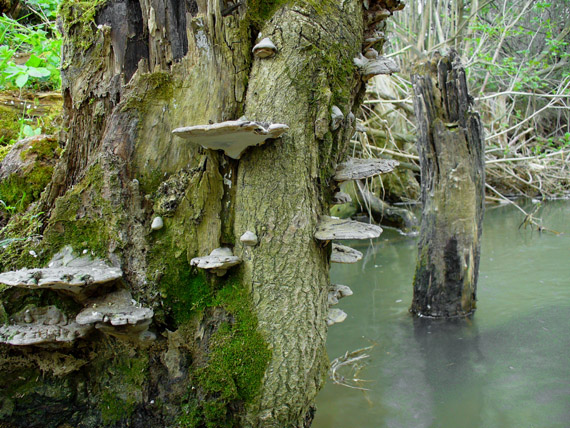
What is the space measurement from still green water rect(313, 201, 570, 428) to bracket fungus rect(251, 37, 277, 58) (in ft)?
8.62

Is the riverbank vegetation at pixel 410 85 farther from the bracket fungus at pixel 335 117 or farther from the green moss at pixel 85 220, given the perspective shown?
the bracket fungus at pixel 335 117

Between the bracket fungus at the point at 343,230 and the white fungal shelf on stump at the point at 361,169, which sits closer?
the bracket fungus at the point at 343,230

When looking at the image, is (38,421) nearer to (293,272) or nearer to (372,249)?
(293,272)

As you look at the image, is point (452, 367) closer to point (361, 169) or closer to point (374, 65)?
point (361, 169)

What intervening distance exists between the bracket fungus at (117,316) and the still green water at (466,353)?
6.52 ft

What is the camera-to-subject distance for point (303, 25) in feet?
6.71

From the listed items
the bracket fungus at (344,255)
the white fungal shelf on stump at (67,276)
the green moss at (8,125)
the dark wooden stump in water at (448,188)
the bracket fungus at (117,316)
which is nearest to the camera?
the white fungal shelf on stump at (67,276)

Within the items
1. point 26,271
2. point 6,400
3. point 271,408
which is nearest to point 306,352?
point 271,408

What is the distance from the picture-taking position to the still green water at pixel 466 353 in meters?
3.28

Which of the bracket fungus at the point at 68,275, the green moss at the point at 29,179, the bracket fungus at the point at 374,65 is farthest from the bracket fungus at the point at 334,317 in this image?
the green moss at the point at 29,179

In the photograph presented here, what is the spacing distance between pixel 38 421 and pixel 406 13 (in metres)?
12.6

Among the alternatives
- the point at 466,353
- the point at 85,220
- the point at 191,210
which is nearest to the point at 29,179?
the point at 85,220

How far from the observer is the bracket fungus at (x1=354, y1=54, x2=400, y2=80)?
2.21m

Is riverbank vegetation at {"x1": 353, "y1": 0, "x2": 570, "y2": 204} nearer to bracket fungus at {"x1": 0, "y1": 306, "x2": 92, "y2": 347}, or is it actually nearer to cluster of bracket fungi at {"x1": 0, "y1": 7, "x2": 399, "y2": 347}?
cluster of bracket fungi at {"x1": 0, "y1": 7, "x2": 399, "y2": 347}
